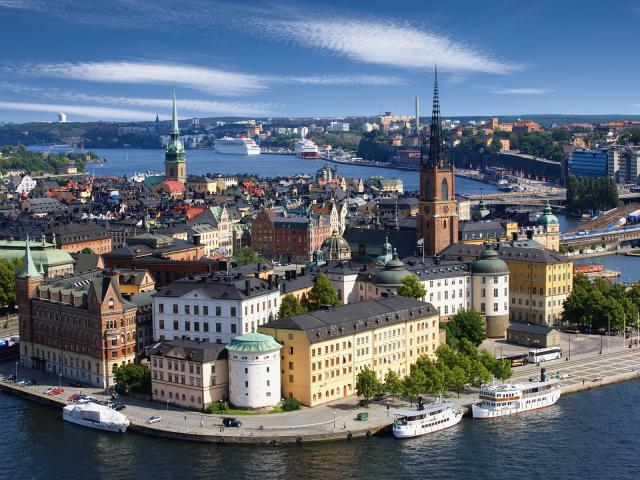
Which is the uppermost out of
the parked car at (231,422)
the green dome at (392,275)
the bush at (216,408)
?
the green dome at (392,275)

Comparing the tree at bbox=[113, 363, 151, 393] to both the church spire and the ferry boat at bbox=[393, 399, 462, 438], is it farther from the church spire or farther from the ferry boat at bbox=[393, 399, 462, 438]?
the church spire

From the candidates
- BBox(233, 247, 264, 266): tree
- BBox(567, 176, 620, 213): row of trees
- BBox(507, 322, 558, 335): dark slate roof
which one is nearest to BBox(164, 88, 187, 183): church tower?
BBox(567, 176, 620, 213): row of trees

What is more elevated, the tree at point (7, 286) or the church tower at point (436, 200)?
the church tower at point (436, 200)

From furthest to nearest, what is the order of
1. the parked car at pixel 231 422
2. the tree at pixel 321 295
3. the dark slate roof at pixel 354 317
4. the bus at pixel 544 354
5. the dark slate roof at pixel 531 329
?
1. the tree at pixel 321 295
2. the dark slate roof at pixel 531 329
3. the bus at pixel 544 354
4. the dark slate roof at pixel 354 317
5. the parked car at pixel 231 422

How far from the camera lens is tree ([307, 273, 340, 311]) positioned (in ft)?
222

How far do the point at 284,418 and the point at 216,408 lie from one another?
3.63m

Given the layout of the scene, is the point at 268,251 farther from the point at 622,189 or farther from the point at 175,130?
the point at 622,189

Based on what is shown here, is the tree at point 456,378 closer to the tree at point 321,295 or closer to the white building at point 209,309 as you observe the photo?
the white building at point 209,309

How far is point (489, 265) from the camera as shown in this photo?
7150cm

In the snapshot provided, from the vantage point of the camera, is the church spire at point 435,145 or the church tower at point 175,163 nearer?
the church spire at point 435,145

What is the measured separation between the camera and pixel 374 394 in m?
54.3

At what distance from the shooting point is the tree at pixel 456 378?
5534cm

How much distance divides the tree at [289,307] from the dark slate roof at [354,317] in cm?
526

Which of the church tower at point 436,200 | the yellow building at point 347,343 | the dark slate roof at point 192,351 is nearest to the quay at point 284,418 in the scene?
the yellow building at point 347,343
